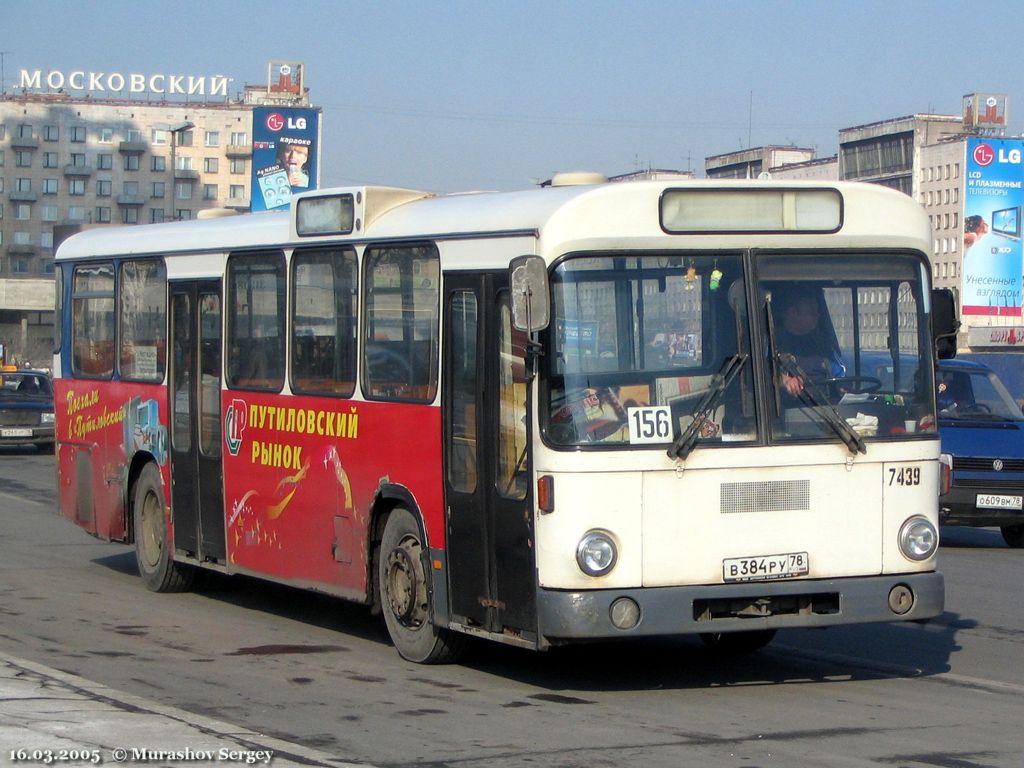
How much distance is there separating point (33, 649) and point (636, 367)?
4.48 metres

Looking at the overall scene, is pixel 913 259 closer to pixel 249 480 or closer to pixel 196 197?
pixel 249 480

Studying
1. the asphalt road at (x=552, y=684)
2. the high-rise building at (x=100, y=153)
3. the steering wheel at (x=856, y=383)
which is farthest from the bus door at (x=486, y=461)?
the high-rise building at (x=100, y=153)

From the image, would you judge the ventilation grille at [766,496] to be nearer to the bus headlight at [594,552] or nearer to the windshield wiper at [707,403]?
the windshield wiper at [707,403]

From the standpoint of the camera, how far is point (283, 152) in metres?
55.8

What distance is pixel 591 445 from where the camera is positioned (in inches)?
338

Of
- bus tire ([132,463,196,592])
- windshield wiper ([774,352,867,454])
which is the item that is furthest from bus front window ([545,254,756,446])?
bus tire ([132,463,196,592])

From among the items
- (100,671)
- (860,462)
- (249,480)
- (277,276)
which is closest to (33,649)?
(100,671)

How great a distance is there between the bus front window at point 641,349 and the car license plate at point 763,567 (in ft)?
2.10

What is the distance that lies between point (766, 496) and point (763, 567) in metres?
0.37

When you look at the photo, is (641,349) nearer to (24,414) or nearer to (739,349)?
(739,349)

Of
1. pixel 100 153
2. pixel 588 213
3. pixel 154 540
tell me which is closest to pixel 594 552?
pixel 588 213

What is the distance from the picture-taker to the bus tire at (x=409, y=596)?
32.7 feet

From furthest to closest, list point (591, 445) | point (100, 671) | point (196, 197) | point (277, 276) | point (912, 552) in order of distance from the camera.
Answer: point (196, 197), point (277, 276), point (100, 671), point (912, 552), point (591, 445)

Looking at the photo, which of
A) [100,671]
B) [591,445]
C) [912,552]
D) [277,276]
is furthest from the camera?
[277,276]
